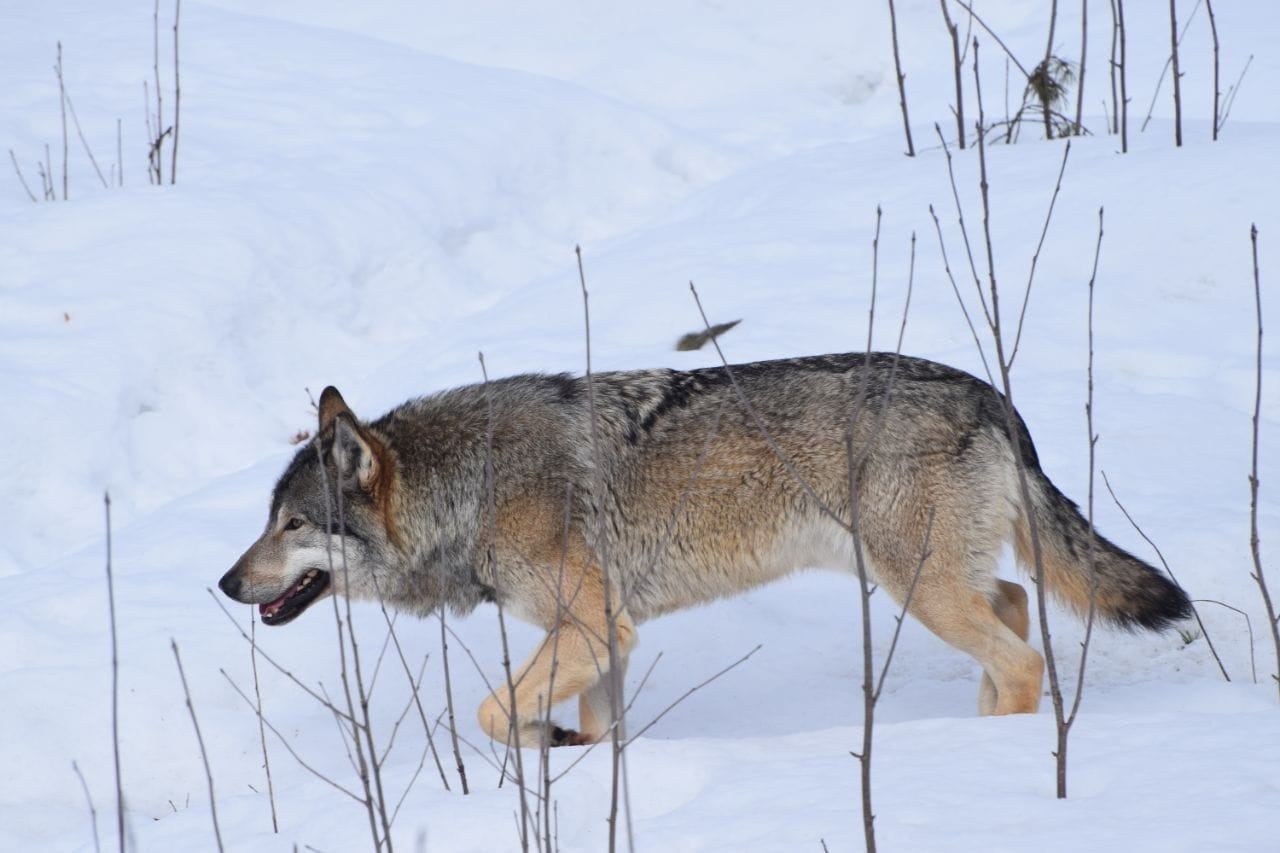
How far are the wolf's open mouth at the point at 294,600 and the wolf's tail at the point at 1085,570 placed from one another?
94.3 inches

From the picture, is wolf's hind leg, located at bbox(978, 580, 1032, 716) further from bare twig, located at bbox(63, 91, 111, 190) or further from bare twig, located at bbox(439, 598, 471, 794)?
bare twig, located at bbox(63, 91, 111, 190)

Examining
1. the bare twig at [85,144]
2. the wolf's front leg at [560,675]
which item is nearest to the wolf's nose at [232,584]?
the wolf's front leg at [560,675]

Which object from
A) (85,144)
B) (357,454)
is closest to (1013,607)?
(357,454)

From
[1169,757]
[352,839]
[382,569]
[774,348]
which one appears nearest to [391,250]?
[774,348]

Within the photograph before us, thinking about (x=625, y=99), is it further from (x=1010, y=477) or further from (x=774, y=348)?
(x=1010, y=477)

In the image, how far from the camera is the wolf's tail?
4152 mm

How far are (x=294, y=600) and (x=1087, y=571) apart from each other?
2.68 metres

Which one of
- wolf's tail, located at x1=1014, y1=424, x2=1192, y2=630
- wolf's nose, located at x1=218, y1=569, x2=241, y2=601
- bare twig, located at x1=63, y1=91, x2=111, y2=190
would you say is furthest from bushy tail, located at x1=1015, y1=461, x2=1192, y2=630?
bare twig, located at x1=63, y1=91, x2=111, y2=190

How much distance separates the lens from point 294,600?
15.0 feet

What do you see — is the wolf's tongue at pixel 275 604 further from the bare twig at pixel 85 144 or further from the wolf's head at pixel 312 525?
the bare twig at pixel 85 144

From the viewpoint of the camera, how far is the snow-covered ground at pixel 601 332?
3.36 metres

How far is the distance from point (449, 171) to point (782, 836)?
7.47 metres

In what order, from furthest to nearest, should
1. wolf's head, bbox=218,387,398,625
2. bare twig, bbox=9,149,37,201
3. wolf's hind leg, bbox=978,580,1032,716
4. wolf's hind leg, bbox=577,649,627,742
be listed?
bare twig, bbox=9,149,37,201 → wolf's hind leg, bbox=577,649,627,742 → wolf's hind leg, bbox=978,580,1032,716 → wolf's head, bbox=218,387,398,625

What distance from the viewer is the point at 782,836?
2.90 m
